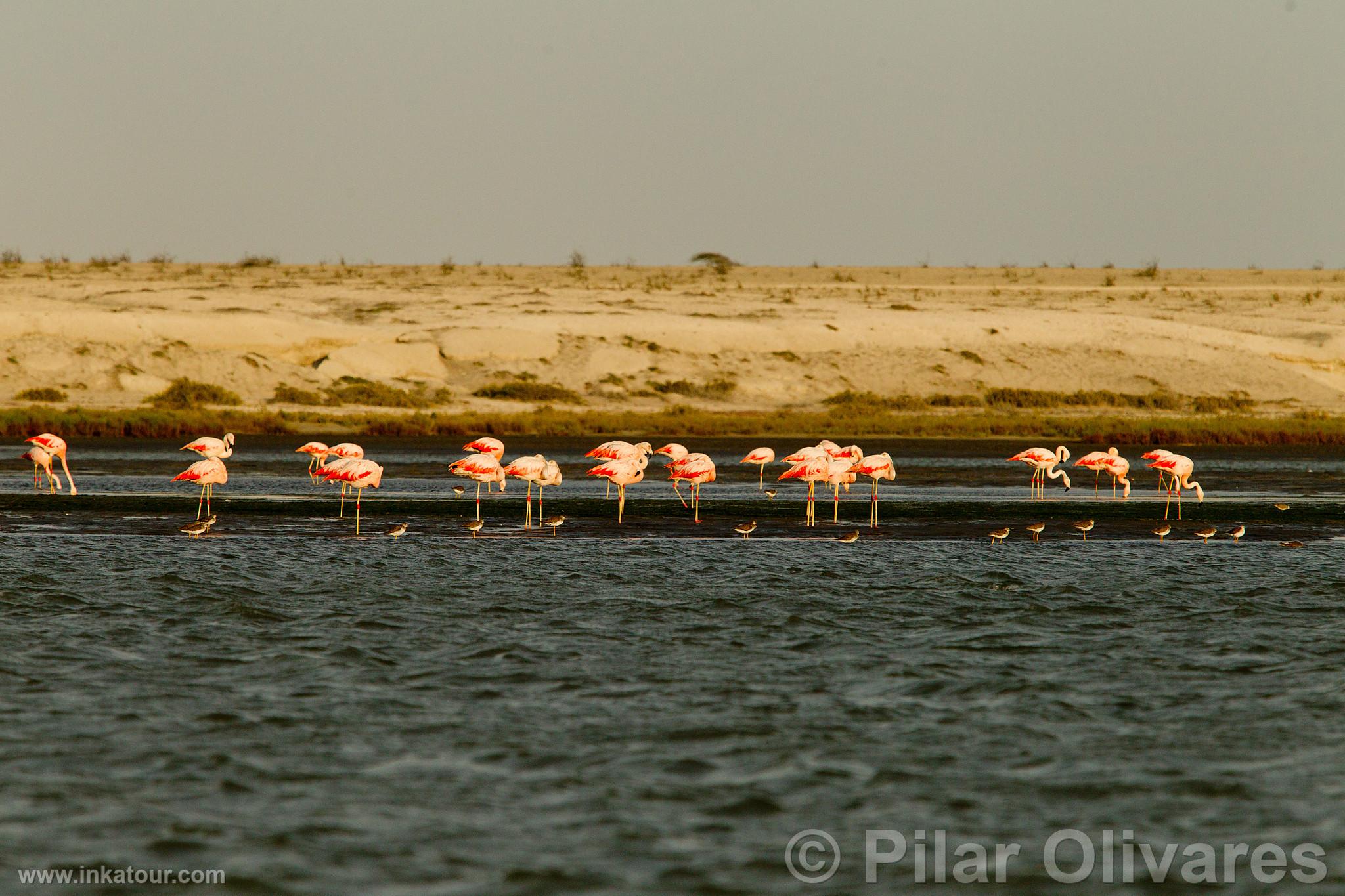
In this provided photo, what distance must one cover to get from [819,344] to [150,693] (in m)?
47.6

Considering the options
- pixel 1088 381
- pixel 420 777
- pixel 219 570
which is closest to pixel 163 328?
pixel 1088 381

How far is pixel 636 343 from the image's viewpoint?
5631 centimetres

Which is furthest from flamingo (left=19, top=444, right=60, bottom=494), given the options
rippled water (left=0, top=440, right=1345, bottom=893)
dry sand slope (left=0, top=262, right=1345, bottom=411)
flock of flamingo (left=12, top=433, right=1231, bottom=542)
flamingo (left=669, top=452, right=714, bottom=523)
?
dry sand slope (left=0, top=262, right=1345, bottom=411)

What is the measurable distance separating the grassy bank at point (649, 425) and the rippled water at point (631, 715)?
824 inches

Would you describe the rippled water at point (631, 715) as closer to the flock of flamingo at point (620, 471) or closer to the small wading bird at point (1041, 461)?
the flock of flamingo at point (620, 471)

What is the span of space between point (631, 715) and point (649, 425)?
1179 inches

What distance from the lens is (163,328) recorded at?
178 ft

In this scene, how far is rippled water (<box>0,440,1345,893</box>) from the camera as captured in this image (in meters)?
8.12

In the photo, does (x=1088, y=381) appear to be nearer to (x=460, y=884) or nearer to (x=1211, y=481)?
(x=1211, y=481)

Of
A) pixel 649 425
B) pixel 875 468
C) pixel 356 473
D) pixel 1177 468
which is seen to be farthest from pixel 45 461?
pixel 649 425

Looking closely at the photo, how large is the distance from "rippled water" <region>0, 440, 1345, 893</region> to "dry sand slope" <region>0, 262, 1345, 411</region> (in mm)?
33402

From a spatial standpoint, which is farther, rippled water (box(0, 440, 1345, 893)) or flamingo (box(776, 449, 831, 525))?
flamingo (box(776, 449, 831, 525))

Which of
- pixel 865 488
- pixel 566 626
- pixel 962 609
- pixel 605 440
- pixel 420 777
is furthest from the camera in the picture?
pixel 605 440

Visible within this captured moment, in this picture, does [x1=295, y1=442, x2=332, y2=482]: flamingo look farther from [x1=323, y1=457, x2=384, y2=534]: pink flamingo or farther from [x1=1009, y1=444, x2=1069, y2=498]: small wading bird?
[x1=1009, y1=444, x2=1069, y2=498]: small wading bird
